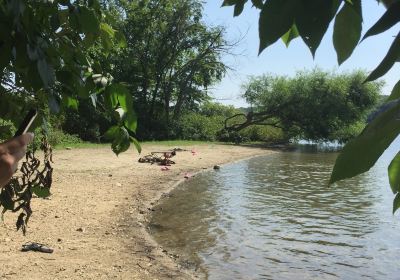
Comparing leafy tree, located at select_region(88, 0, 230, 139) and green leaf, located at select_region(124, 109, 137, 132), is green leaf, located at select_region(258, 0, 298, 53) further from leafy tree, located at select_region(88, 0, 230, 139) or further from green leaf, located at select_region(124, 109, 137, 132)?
leafy tree, located at select_region(88, 0, 230, 139)

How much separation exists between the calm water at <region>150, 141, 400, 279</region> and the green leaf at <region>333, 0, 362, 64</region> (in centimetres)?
350

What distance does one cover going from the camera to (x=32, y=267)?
604 cm

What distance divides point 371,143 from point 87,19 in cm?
125

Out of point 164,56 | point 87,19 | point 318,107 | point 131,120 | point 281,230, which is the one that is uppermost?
point 164,56

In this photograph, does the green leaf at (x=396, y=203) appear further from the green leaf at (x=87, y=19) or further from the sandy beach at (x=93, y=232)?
the sandy beach at (x=93, y=232)

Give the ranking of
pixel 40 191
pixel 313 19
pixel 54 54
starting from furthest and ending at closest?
pixel 40 191
pixel 54 54
pixel 313 19

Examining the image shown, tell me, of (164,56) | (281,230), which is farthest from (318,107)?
(281,230)

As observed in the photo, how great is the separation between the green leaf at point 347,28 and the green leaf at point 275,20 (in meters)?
0.09

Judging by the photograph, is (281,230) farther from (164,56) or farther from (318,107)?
(318,107)

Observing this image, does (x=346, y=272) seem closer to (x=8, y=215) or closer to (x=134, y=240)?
(x=134, y=240)

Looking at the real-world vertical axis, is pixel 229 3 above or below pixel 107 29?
below

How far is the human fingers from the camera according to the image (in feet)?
4.21

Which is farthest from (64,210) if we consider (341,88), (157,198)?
(341,88)

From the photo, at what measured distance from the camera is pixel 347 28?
2.34 ft
